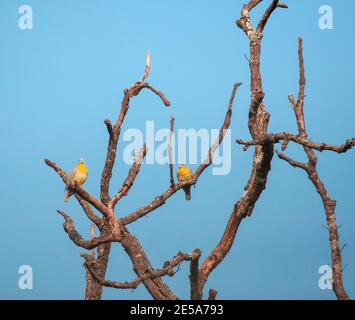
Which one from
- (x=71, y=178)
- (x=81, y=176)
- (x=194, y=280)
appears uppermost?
(x=81, y=176)

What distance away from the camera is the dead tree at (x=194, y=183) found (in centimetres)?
693

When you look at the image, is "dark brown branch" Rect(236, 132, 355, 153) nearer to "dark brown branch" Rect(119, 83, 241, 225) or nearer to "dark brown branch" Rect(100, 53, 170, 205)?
"dark brown branch" Rect(119, 83, 241, 225)

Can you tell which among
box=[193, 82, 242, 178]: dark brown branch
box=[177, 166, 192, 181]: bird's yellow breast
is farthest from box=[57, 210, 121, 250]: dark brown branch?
box=[177, 166, 192, 181]: bird's yellow breast

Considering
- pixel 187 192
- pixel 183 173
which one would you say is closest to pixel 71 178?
pixel 187 192

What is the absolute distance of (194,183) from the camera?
358 inches

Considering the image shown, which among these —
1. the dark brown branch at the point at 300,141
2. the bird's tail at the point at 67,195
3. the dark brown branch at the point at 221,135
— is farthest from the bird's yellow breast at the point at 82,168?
the dark brown branch at the point at 300,141

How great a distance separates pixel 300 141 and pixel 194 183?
2.78 meters

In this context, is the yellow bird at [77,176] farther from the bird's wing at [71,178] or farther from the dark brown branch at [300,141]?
the dark brown branch at [300,141]

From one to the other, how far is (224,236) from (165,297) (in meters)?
0.89

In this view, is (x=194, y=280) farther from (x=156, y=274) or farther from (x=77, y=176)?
(x=77, y=176)

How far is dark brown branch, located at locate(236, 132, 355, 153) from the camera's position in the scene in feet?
20.2

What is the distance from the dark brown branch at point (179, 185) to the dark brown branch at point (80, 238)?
60 centimetres
